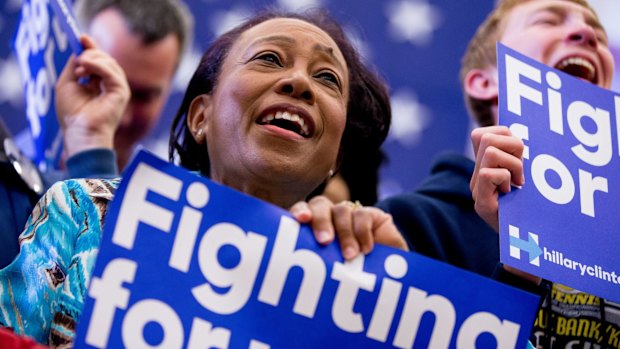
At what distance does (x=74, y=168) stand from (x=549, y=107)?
104 centimetres

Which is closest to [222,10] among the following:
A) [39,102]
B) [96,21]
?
[96,21]


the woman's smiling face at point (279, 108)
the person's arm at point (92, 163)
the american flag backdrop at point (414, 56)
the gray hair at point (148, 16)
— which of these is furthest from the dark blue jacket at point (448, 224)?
the american flag backdrop at point (414, 56)

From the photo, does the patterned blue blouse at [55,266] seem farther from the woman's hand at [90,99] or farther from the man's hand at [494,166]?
the woman's hand at [90,99]

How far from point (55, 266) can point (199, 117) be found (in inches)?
18.8

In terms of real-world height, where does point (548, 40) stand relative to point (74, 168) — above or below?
above

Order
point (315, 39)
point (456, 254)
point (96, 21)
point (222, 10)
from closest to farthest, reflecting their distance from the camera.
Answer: point (315, 39)
point (456, 254)
point (96, 21)
point (222, 10)

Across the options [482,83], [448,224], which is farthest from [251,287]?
[482,83]

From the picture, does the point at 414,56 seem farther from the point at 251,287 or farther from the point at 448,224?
the point at 251,287

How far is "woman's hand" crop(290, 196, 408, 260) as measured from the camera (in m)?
1.17

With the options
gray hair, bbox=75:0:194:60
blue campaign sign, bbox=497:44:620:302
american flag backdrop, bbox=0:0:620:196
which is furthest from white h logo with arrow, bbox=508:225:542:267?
american flag backdrop, bbox=0:0:620:196

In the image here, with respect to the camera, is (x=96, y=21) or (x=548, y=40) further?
(x=96, y=21)

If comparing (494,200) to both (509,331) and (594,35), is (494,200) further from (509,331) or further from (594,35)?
(594,35)

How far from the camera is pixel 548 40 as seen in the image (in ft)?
6.82

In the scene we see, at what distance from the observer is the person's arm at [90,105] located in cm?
211
